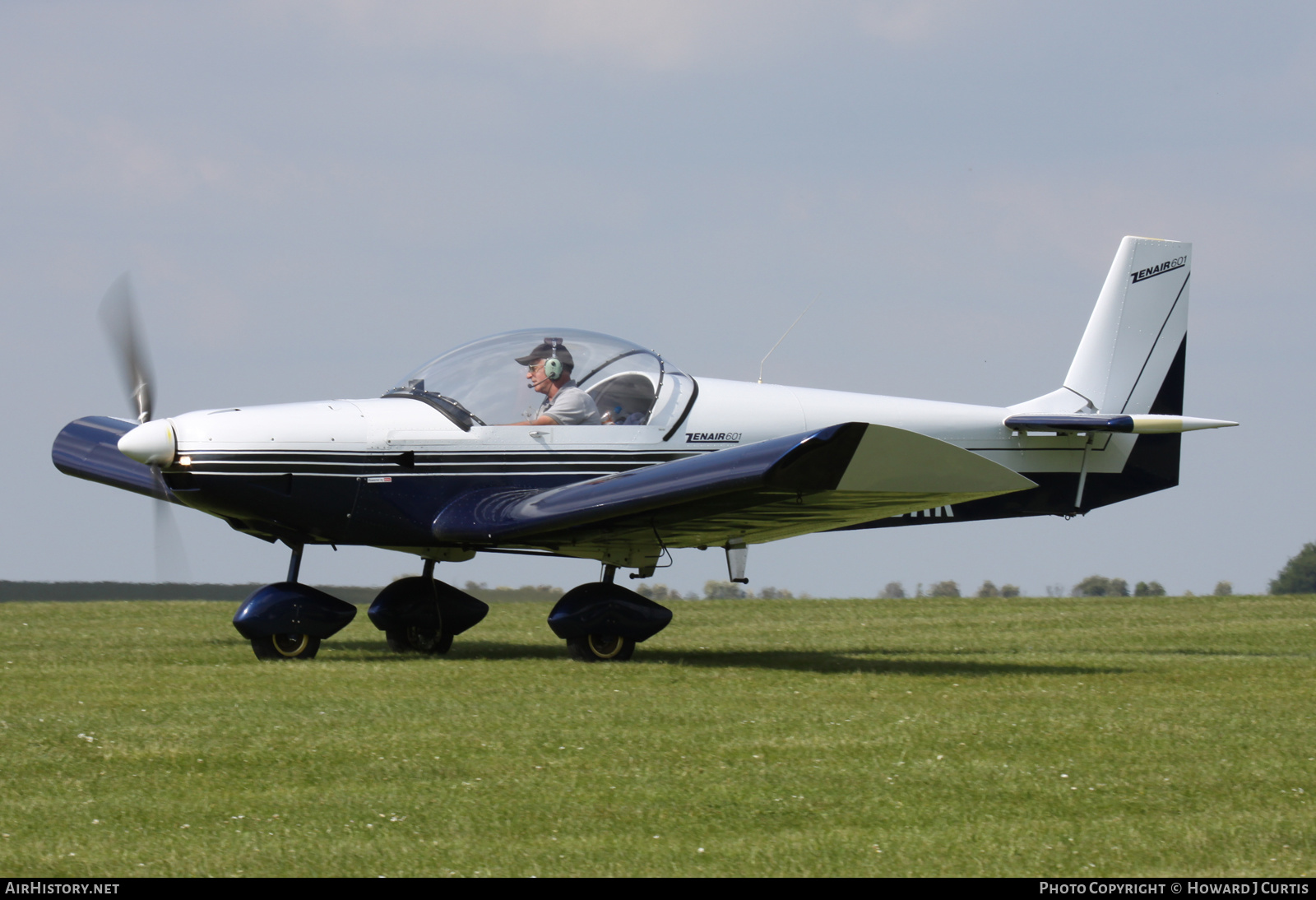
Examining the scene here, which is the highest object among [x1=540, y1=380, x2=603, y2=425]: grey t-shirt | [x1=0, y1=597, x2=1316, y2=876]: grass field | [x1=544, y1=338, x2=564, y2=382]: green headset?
[x1=544, y1=338, x2=564, y2=382]: green headset

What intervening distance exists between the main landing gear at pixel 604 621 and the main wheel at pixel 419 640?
146 cm

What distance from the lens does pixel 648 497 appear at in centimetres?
920

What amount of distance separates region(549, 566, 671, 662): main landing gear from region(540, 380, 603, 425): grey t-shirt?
52.6 inches

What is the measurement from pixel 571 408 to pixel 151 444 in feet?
10.5

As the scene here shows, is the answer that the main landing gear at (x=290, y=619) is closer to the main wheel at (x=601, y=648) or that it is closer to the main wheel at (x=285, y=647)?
the main wheel at (x=285, y=647)

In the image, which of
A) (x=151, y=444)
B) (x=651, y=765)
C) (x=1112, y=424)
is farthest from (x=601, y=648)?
(x=1112, y=424)

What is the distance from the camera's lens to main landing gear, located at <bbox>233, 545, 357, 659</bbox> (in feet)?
32.4

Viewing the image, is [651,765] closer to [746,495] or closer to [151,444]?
[746,495]

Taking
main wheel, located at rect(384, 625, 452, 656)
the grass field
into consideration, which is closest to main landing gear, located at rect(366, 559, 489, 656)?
main wheel, located at rect(384, 625, 452, 656)

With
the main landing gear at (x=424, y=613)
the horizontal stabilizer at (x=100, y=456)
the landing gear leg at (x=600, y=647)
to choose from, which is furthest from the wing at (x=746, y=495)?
the horizontal stabilizer at (x=100, y=456)

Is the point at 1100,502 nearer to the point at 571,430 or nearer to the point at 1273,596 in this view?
the point at 571,430

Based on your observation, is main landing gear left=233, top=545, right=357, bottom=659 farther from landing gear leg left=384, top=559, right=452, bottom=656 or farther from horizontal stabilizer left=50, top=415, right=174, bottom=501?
horizontal stabilizer left=50, top=415, right=174, bottom=501

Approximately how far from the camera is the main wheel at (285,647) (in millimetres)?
9992

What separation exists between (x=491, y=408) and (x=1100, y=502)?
626 centimetres
